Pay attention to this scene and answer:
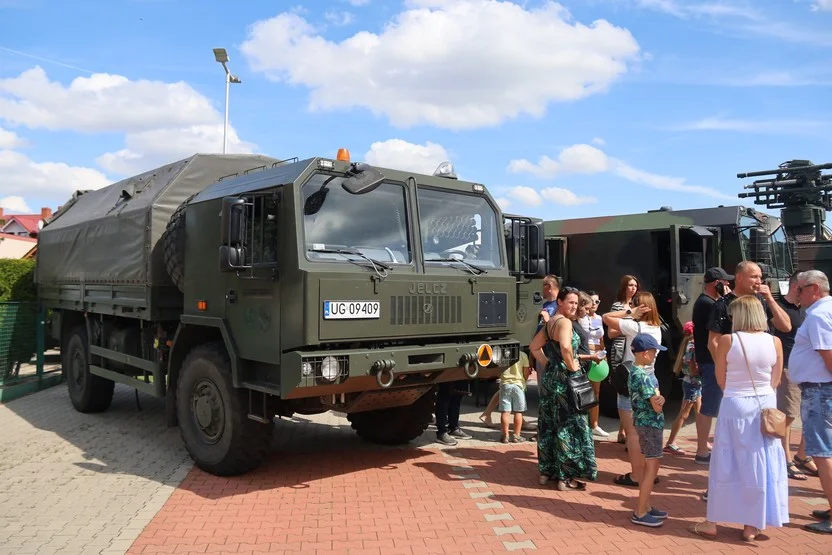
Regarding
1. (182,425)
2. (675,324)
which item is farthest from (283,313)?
(675,324)

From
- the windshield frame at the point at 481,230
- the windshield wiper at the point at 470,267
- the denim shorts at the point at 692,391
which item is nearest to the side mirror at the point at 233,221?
the windshield frame at the point at 481,230

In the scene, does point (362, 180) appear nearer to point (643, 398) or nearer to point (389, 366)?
point (389, 366)

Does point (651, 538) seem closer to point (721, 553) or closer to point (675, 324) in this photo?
point (721, 553)

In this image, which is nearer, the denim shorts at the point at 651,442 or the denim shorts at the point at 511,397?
the denim shorts at the point at 651,442

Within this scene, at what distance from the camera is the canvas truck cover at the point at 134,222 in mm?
7219

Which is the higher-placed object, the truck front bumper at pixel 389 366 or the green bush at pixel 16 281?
the green bush at pixel 16 281

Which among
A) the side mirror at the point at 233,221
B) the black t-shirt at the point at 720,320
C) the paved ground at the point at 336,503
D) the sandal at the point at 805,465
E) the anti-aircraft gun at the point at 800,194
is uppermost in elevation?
the anti-aircraft gun at the point at 800,194

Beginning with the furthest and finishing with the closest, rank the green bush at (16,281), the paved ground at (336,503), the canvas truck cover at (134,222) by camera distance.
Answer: the green bush at (16,281), the canvas truck cover at (134,222), the paved ground at (336,503)

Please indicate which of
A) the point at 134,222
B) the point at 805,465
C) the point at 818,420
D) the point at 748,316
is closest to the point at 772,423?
the point at 748,316

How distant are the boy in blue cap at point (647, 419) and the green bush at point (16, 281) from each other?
36.9 ft

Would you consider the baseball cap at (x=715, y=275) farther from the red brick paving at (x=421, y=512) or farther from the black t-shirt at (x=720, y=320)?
the red brick paving at (x=421, y=512)

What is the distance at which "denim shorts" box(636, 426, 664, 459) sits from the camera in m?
4.78

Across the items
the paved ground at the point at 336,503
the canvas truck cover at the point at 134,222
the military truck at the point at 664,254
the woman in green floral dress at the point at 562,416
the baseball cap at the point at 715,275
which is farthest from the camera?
the military truck at the point at 664,254

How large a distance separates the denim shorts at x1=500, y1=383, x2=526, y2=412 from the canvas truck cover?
3.65 metres
